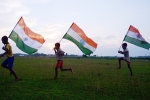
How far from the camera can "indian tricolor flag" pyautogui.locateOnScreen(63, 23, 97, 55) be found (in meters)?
13.2

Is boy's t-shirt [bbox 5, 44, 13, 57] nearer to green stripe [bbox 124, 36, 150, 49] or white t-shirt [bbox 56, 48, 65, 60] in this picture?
white t-shirt [bbox 56, 48, 65, 60]

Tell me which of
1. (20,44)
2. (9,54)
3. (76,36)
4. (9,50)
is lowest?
(9,54)

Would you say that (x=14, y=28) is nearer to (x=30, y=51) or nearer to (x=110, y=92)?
(x=30, y=51)

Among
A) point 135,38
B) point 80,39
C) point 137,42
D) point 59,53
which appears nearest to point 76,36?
point 80,39

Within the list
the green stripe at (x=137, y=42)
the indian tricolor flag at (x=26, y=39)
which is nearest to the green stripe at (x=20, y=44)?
the indian tricolor flag at (x=26, y=39)

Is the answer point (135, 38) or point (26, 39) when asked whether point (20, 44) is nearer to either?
point (26, 39)

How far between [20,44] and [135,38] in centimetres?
778

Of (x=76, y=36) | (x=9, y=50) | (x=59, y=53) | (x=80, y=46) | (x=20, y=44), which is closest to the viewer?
(x=9, y=50)

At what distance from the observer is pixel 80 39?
1391cm

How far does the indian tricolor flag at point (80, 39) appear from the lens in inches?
519

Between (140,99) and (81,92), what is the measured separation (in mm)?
1887

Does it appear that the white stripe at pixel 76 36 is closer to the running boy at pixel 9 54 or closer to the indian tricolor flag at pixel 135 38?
the indian tricolor flag at pixel 135 38

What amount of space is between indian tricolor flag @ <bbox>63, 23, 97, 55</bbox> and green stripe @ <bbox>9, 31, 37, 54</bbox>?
2166 millimetres

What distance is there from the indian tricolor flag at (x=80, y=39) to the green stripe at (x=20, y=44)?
2.17 meters
